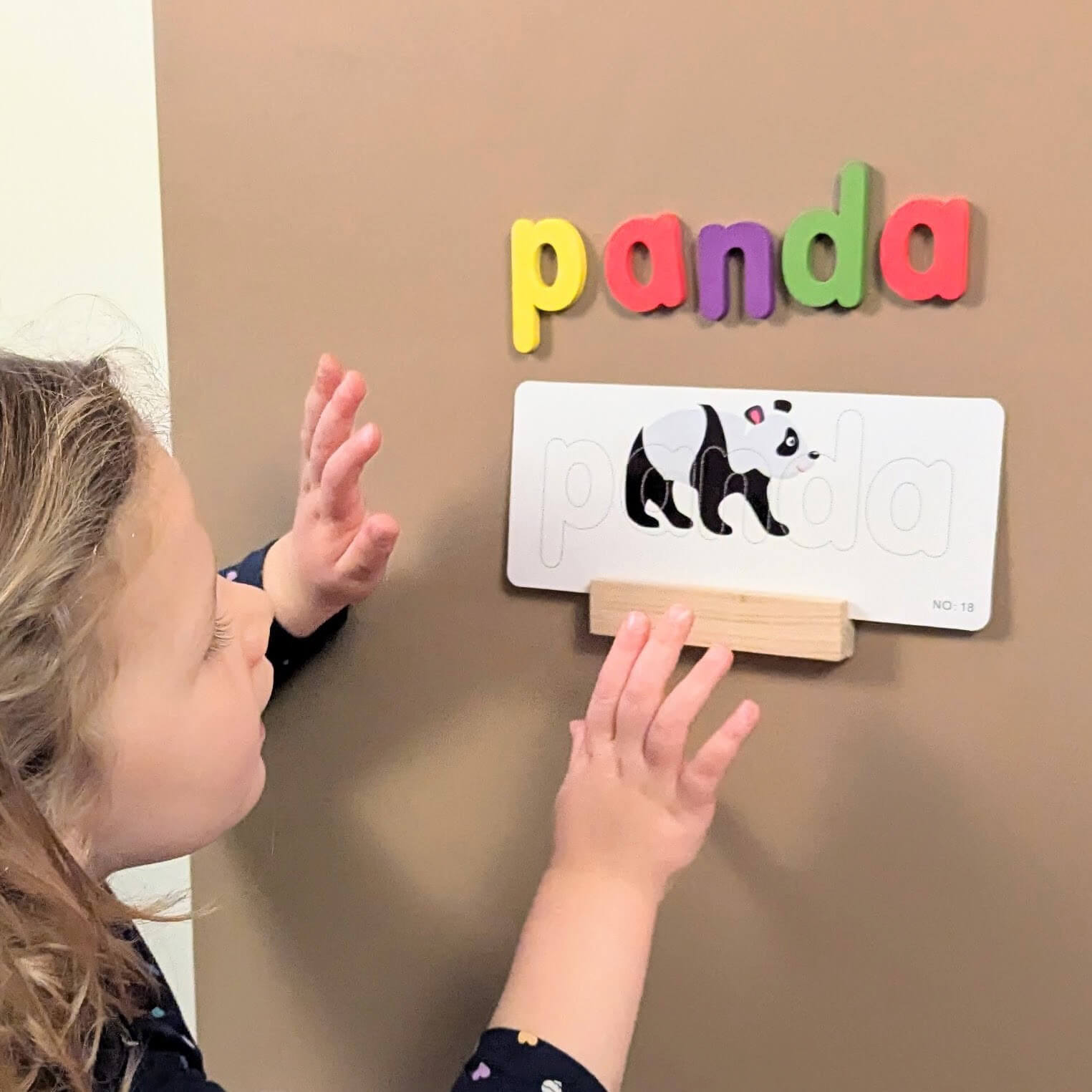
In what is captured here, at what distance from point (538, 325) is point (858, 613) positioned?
0.22 meters

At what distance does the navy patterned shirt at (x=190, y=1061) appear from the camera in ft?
1.52

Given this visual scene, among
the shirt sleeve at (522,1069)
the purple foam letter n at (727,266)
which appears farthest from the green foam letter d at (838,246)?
the shirt sleeve at (522,1069)

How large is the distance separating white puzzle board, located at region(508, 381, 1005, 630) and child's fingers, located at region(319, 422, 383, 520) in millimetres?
81

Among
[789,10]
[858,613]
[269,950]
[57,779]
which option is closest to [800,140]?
[789,10]

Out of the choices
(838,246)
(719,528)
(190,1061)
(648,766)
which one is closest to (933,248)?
(838,246)

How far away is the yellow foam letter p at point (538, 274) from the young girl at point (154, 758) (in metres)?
0.09

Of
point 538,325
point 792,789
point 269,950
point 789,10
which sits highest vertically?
point 789,10

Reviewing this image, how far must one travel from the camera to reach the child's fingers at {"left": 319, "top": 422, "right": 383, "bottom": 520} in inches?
21.3

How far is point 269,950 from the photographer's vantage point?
699 mm

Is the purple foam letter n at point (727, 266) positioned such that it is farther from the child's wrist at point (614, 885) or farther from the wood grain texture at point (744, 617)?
the child's wrist at point (614, 885)

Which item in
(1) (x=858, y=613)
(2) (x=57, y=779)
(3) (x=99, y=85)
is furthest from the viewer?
(3) (x=99, y=85)

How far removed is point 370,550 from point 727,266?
0.76 ft

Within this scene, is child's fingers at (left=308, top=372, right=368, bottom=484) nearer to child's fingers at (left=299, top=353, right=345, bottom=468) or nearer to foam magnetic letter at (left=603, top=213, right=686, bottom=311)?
child's fingers at (left=299, top=353, right=345, bottom=468)

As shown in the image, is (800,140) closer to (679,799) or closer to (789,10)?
(789,10)
